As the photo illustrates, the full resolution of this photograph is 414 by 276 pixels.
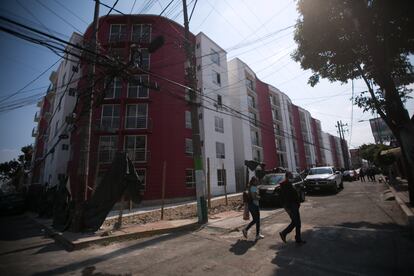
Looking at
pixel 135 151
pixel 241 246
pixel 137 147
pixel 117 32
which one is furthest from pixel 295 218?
pixel 117 32

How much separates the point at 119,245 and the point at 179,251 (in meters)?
2.02

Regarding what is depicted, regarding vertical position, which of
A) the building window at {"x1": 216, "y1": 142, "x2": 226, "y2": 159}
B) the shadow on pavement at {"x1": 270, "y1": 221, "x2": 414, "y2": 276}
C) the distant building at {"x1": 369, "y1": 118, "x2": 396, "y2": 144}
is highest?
the distant building at {"x1": 369, "y1": 118, "x2": 396, "y2": 144}

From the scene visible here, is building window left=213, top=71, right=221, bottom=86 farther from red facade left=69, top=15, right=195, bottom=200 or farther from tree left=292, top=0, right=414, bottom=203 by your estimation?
tree left=292, top=0, right=414, bottom=203

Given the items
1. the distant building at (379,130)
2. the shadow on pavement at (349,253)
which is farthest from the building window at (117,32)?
the distant building at (379,130)

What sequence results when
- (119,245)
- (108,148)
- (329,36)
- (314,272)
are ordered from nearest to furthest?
(314,272), (119,245), (329,36), (108,148)

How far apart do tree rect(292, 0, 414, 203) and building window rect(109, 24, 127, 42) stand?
18.4m

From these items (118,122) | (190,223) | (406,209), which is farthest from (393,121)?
(118,122)

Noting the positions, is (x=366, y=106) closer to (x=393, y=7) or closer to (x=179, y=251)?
(x=393, y=7)

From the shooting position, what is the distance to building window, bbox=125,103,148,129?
841 inches

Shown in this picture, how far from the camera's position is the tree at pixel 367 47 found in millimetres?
8203

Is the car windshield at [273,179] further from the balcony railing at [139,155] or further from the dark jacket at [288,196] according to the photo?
the balcony railing at [139,155]

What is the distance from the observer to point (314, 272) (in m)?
4.14

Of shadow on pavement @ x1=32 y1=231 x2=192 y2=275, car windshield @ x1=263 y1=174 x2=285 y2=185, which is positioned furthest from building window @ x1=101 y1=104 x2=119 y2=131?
shadow on pavement @ x1=32 y1=231 x2=192 y2=275

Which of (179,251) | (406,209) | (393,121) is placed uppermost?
(393,121)
